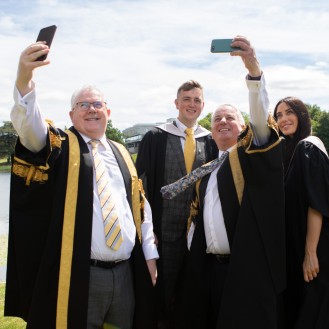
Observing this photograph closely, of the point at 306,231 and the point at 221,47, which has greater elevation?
the point at 221,47

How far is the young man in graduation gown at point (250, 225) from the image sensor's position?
2.83 meters

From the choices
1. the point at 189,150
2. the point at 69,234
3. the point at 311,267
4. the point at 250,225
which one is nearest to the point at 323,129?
the point at 189,150

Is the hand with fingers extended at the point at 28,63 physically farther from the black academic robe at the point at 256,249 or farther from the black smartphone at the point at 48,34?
the black academic robe at the point at 256,249

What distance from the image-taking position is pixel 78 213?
8.89 ft

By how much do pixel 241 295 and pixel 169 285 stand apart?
4.33 feet

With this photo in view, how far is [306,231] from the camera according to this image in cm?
321

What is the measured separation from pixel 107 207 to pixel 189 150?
159 cm

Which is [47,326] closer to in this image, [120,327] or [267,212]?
[120,327]

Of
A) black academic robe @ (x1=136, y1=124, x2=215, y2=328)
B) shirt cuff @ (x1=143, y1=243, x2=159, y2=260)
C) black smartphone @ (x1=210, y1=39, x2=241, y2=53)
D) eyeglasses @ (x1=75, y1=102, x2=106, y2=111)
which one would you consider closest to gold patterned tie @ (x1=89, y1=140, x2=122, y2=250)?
eyeglasses @ (x1=75, y1=102, x2=106, y2=111)

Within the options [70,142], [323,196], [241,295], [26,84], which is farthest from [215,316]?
[26,84]

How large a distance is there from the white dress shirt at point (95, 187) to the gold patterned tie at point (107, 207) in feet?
0.12

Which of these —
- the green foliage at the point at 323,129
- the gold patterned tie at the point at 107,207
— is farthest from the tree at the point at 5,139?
the gold patterned tie at the point at 107,207

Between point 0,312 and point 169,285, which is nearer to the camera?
point 169,285

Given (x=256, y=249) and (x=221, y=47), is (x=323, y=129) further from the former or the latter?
(x=221, y=47)
